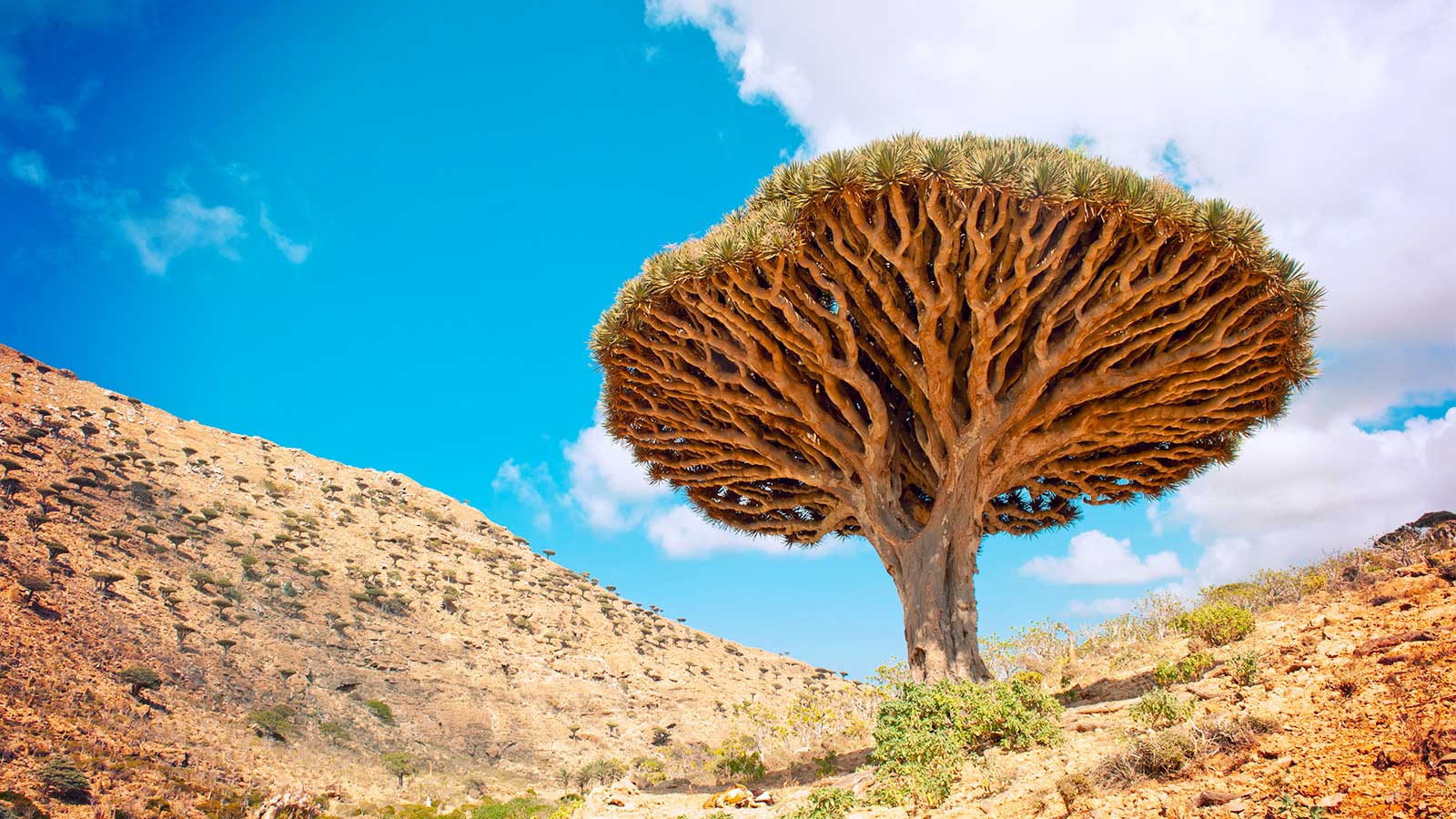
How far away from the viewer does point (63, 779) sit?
14.0m

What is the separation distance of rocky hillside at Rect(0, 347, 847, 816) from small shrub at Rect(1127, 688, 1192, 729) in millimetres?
16365

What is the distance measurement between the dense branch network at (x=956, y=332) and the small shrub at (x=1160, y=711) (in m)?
3.83

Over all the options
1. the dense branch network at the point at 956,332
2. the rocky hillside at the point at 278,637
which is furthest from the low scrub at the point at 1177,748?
the rocky hillside at the point at 278,637

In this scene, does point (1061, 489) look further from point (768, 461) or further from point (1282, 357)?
point (768, 461)

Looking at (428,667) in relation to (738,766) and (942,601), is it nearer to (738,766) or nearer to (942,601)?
(738,766)

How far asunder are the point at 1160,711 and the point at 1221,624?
3761 millimetres

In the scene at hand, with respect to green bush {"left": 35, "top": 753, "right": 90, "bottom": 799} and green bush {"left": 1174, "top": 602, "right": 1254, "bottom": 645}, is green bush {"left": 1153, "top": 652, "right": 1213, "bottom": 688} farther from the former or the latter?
green bush {"left": 35, "top": 753, "right": 90, "bottom": 799}

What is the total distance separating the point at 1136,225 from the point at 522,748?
2133 centimetres

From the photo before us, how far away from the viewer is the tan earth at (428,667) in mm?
4805

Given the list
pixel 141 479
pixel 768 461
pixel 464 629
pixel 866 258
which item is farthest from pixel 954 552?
pixel 141 479

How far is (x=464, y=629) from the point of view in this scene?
2903 centimetres

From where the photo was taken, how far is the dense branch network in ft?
26.7

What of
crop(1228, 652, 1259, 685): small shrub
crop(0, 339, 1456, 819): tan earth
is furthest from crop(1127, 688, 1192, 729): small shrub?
crop(1228, 652, 1259, 685): small shrub

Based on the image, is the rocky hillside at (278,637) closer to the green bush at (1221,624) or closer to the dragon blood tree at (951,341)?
the dragon blood tree at (951,341)
